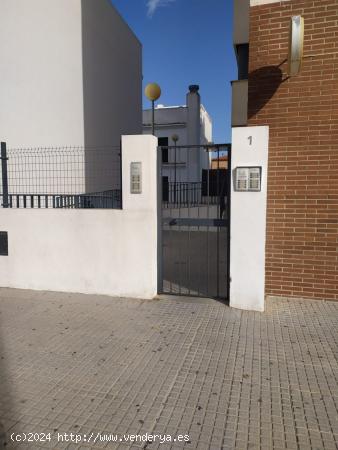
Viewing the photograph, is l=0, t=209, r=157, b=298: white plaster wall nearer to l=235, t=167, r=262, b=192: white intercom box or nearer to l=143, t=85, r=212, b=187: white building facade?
l=235, t=167, r=262, b=192: white intercom box

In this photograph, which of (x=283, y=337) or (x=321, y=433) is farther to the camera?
(x=283, y=337)

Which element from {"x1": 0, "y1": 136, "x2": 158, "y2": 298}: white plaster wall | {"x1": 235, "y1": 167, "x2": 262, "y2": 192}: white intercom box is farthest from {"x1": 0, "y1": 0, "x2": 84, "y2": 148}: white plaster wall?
{"x1": 235, "y1": 167, "x2": 262, "y2": 192}: white intercom box

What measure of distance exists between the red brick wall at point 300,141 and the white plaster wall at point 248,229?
0.66 meters

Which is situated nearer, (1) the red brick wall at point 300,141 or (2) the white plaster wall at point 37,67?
(1) the red brick wall at point 300,141

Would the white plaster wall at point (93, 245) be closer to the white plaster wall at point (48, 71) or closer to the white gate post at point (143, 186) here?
the white gate post at point (143, 186)

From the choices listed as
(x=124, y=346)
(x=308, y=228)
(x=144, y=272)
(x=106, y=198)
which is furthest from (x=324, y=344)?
(x=106, y=198)

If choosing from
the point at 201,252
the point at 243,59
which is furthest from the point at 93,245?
the point at 243,59

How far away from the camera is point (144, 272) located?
17.8 ft

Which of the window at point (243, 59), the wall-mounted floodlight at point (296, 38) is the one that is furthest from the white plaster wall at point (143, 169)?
the window at point (243, 59)

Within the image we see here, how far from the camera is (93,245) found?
18.4ft

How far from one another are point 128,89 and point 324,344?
→ 1274cm

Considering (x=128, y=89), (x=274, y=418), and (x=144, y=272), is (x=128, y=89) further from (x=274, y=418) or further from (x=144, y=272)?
(x=274, y=418)

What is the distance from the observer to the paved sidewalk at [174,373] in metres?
2.68

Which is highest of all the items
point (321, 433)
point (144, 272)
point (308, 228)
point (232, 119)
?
point (232, 119)
